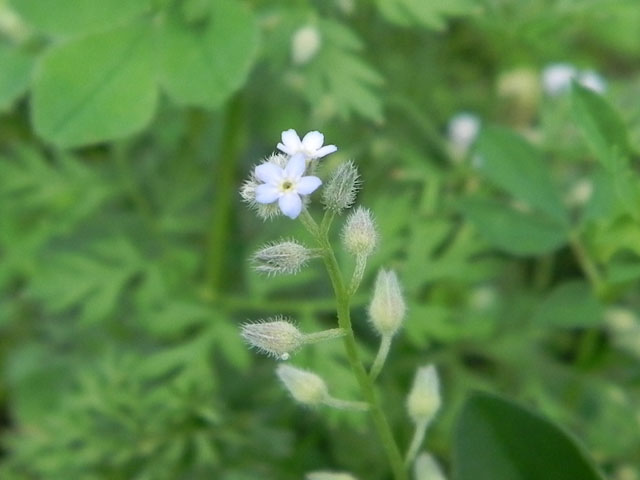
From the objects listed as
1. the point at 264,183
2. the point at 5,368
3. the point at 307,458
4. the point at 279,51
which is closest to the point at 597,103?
the point at 279,51

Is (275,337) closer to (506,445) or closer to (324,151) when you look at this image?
(324,151)

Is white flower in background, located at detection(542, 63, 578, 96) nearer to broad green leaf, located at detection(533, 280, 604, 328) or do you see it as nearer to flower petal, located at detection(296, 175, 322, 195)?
broad green leaf, located at detection(533, 280, 604, 328)

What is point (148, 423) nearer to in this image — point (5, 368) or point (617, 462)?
point (5, 368)

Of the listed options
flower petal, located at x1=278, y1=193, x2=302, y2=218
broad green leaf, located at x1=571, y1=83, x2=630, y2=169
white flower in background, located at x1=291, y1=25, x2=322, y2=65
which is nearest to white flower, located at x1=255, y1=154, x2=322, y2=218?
flower petal, located at x1=278, y1=193, x2=302, y2=218

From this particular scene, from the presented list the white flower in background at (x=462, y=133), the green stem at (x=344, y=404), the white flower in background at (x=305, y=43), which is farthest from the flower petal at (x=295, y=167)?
the white flower in background at (x=462, y=133)

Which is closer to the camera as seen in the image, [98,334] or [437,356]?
[437,356]

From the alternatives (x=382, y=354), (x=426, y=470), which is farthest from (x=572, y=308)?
(x=382, y=354)

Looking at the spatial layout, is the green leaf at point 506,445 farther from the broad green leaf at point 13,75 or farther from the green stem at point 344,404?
the broad green leaf at point 13,75
